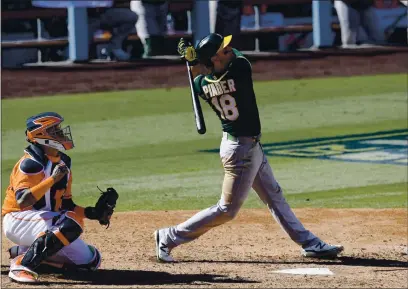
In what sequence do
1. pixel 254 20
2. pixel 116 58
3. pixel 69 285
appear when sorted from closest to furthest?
pixel 69 285, pixel 116 58, pixel 254 20

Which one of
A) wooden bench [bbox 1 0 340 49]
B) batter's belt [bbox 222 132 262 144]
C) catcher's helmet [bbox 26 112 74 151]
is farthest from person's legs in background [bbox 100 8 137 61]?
catcher's helmet [bbox 26 112 74 151]

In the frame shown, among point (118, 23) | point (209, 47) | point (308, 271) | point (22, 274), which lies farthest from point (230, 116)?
point (118, 23)

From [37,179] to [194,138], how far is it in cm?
890

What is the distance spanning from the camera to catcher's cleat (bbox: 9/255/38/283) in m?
8.41

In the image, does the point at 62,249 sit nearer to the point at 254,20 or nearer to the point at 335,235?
the point at 335,235

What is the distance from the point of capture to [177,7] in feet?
81.4

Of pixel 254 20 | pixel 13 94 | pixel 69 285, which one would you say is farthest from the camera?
pixel 254 20

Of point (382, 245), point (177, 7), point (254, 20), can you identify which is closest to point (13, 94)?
point (177, 7)

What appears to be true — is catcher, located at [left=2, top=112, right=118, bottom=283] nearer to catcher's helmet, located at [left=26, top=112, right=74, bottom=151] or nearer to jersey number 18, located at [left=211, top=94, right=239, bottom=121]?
catcher's helmet, located at [left=26, top=112, right=74, bottom=151]

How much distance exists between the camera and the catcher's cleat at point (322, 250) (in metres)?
9.63

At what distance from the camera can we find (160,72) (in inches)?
922

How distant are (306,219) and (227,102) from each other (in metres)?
2.87

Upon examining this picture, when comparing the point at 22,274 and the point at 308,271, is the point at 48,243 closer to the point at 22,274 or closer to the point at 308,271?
the point at 22,274

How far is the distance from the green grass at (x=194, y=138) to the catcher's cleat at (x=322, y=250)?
280 cm
